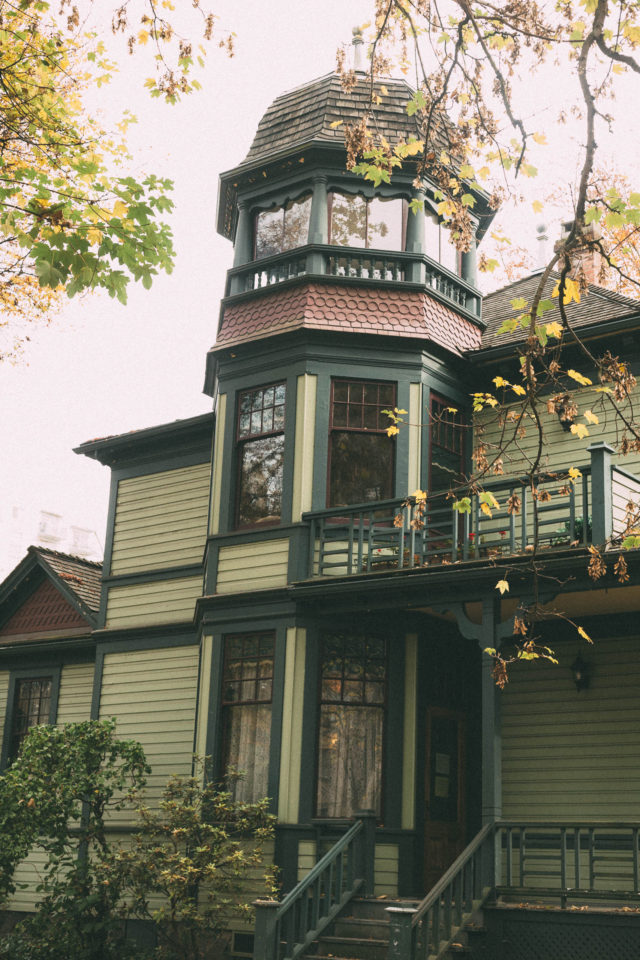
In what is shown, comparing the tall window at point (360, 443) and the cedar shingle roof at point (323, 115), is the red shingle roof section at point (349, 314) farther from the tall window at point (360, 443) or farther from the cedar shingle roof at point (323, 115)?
the cedar shingle roof at point (323, 115)

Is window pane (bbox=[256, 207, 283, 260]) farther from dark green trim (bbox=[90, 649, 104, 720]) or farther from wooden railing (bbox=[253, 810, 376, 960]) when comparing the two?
wooden railing (bbox=[253, 810, 376, 960])

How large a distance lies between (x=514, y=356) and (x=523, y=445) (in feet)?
4.01

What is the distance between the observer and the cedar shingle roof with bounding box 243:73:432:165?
15.9 metres

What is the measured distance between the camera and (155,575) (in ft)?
58.7

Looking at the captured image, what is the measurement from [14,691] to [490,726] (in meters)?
11.4

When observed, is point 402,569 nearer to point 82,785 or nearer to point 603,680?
point 603,680

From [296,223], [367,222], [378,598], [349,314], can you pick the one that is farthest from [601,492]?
[296,223]

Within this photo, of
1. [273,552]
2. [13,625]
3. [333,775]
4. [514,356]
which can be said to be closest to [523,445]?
[514,356]

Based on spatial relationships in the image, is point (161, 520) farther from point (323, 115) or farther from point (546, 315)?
point (546, 315)

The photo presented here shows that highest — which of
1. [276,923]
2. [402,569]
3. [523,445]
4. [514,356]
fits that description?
[514,356]

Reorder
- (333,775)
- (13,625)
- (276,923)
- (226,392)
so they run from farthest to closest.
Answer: (13,625) < (226,392) < (333,775) < (276,923)

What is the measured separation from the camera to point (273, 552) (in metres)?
14.3

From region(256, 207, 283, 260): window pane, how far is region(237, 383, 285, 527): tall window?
2219 mm

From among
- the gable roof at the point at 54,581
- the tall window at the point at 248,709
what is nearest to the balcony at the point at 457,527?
the tall window at the point at 248,709
